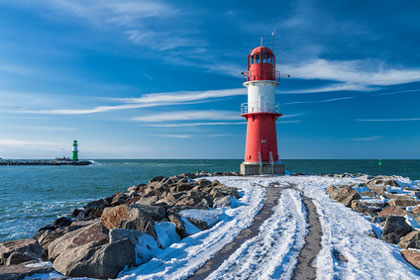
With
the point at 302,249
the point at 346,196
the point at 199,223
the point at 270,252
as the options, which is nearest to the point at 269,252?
the point at 270,252

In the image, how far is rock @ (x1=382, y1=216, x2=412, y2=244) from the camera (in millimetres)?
7477

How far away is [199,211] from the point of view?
30.5 ft

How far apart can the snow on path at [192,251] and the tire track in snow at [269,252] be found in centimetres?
43

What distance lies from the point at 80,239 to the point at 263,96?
1754 centimetres

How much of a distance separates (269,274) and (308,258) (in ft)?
4.01

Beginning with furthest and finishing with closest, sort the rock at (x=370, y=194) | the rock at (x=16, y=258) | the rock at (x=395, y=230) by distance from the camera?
the rock at (x=370, y=194), the rock at (x=395, y=230), the rock at (x=16, y=258)

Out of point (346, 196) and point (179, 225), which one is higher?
point (346, 196)

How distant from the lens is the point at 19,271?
17.6 feet

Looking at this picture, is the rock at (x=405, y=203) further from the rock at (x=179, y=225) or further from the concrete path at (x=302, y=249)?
the rock at (x=179, y=225)

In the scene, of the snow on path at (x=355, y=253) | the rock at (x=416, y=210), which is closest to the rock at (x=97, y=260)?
the snow on path at (x=355, y=253)

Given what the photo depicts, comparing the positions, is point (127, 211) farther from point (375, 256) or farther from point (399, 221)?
point (399, 221)

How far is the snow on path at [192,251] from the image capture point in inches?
220

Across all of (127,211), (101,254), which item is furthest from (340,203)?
(101,254)

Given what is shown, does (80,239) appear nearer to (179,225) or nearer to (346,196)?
(179,225)
